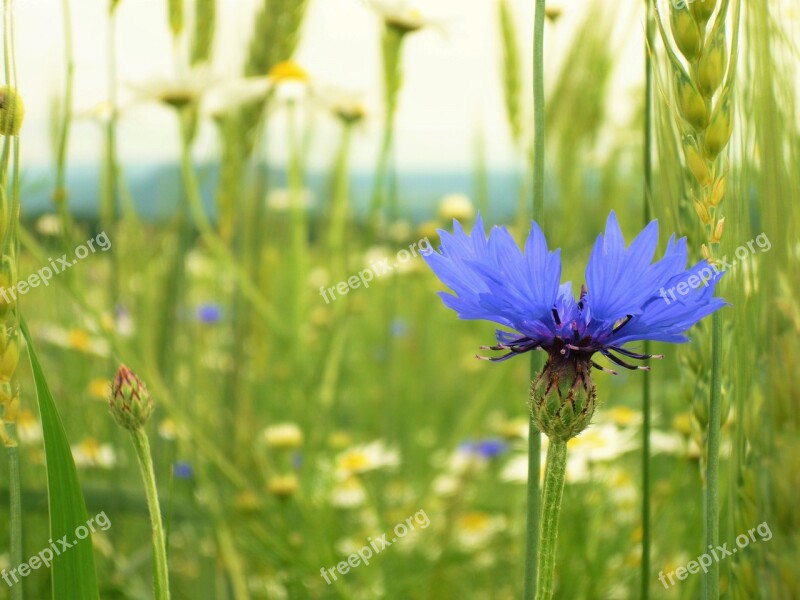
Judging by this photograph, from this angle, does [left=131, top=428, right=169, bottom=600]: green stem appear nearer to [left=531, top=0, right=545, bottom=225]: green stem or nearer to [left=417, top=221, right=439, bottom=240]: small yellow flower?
[left=531, top=0, right=545, bottom=225]: green stem

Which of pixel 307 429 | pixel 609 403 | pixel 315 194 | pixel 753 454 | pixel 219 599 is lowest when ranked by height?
pixel 753 454

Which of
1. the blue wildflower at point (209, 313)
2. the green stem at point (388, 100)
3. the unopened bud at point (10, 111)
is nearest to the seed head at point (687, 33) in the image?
the unopened bud at point (10, 111)

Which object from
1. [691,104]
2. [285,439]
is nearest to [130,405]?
[691,104]

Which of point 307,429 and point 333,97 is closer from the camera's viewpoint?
point 307,429

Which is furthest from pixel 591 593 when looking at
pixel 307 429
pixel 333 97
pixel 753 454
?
pixel 333 97

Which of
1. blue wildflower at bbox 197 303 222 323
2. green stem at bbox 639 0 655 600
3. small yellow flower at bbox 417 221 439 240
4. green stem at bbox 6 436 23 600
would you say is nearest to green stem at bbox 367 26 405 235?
small yellow flower at bbox 417 221 439 240

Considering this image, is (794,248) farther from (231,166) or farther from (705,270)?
(231,166)

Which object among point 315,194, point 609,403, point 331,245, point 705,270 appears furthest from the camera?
point 609,403
